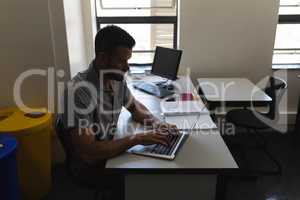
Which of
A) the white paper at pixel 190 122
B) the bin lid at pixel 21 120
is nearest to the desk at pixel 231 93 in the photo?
the white paper at pixel 190 122

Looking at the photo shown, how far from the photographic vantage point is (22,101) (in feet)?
8.33

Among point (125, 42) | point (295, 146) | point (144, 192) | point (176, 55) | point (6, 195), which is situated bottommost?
point (295, 146)

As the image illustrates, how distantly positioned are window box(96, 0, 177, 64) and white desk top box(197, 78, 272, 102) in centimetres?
73

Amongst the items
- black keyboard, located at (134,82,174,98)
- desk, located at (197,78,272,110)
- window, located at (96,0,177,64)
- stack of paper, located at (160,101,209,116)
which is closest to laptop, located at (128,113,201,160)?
stack of paper, located at (160,101,209,116)

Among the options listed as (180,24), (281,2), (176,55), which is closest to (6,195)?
(176,55)

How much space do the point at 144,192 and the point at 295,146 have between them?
2.41 meters

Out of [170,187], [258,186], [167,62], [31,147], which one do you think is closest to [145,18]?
[167,62]

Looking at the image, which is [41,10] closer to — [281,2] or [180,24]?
Result: [180,24]

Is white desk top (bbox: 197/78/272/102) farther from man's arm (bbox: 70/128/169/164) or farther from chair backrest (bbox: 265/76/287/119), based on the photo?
man's arm (bbox: 70/128/169/164)

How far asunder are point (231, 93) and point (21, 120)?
185 cm

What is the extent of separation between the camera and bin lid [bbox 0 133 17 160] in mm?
1806

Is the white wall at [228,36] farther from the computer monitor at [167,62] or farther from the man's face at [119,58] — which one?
the man's face at [119,58]

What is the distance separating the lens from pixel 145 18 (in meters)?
3.43

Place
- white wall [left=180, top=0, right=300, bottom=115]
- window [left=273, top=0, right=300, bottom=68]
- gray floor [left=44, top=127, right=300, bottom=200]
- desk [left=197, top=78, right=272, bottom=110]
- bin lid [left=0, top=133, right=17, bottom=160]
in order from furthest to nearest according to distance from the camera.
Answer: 1. window [left=273, top=0, right=300, bottom=68]
2. white wall [left=180, top=0, right=300, bottom=115]
3. desk [left=197, top=78, right=272, bottom=110]
4. gray floor [left=44, top=127, right=300, bottom=200]
5. bin lid [left=0, top=133, right=17, bottom=160]
